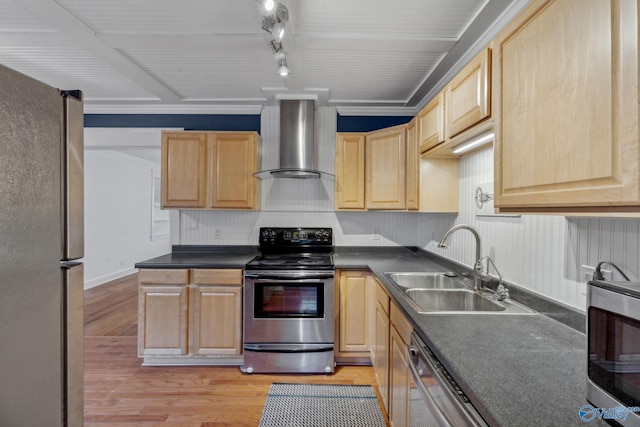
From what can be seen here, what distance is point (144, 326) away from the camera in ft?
8.51

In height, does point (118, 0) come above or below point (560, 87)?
above

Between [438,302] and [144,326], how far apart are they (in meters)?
2.41

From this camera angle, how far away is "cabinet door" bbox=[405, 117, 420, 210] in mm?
2440

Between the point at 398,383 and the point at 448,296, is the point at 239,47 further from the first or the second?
the point at 398,383

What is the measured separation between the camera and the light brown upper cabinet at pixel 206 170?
112 inches

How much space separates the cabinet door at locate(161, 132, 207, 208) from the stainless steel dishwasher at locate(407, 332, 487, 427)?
7.63 ft

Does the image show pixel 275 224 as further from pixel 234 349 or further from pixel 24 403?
pixel 24 403

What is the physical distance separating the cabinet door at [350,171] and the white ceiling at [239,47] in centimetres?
46

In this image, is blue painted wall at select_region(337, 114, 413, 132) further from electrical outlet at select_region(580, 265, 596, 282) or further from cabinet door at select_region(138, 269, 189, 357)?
electrical outlet at select_region(580, 265, 596, 282)

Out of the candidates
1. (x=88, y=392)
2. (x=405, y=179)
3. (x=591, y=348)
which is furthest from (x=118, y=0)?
(x=88, y=392)

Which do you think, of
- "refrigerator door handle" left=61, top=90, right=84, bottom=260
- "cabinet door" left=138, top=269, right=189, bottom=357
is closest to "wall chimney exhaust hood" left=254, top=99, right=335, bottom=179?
"cabinet door" left=138, top=269, right=189, bottom=357

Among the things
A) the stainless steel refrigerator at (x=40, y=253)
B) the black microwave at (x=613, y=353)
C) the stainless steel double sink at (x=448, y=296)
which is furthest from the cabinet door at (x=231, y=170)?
the black microwave at (x=613, y=353)

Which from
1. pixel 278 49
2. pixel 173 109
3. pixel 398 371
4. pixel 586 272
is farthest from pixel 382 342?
pixel 173 109

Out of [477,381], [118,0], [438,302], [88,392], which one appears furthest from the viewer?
[88,392]
